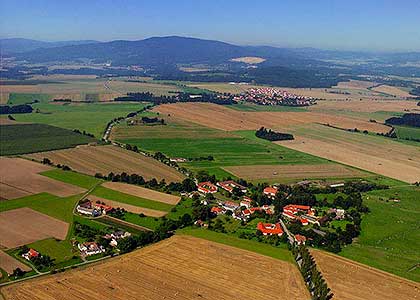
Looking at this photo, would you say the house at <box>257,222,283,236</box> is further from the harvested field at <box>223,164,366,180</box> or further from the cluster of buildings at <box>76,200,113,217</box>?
the harvested field at <box>223,164,366,180</box>

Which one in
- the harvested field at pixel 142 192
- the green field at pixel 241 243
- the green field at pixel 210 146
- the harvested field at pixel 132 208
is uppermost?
the green field at pixel 210 146

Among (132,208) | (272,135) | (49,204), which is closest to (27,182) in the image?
(49,204)

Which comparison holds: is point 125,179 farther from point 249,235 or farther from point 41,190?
point 249,235

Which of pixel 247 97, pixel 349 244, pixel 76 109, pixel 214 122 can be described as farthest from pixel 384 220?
pixel 247 97

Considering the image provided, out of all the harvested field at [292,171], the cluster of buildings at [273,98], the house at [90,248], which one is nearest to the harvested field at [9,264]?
the house at [90,248]

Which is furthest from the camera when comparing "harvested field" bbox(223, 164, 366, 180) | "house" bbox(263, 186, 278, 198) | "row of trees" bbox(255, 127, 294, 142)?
"row of trees" bbox(255, 127, 294, 142)

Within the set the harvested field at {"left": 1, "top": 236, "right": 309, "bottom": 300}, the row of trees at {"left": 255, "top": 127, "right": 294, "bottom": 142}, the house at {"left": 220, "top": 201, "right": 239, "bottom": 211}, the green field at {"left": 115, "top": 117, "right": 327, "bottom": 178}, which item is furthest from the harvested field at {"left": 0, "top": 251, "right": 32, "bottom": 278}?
the row of trees at {"left": 255, "top": 127, "right": 294, "bottom": 142}

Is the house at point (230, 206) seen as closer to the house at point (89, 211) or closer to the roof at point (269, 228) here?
the roof at point (269, 228)
